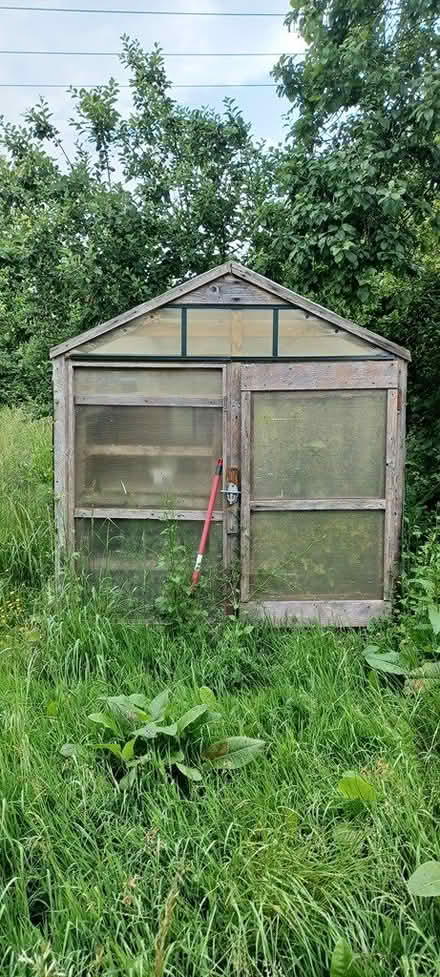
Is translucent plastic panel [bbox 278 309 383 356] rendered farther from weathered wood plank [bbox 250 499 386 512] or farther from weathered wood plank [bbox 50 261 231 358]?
weathered wood plank [bbox 250 499 386 512]

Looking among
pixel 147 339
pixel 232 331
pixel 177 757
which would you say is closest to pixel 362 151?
pixel 232 331

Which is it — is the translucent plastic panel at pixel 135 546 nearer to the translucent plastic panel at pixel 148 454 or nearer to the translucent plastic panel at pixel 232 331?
the translucent plastic panel at pixel 148 454

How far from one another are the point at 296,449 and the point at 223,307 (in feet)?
3.38

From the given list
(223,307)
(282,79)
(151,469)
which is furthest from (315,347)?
(282,79)

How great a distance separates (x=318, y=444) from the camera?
4141 millimetres

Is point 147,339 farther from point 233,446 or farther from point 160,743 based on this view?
point 160,743

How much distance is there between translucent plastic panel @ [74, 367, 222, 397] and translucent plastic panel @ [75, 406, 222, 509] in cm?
11

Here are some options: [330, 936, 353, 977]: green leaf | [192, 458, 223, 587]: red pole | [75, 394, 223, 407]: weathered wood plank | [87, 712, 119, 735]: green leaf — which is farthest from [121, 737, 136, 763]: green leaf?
[75, 394, 223, 407]: weathered wood plank

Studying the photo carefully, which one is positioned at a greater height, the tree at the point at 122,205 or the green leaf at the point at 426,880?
the tree at the point at 122,205

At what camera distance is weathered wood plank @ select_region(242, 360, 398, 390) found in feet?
13.3

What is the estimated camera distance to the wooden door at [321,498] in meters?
4.10

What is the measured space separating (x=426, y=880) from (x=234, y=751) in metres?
0.86

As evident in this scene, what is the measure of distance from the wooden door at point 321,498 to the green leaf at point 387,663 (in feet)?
2.92

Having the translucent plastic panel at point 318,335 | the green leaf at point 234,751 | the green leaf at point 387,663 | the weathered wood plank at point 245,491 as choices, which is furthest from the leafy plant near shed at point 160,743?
the translucent plastic panel at point 318,335
